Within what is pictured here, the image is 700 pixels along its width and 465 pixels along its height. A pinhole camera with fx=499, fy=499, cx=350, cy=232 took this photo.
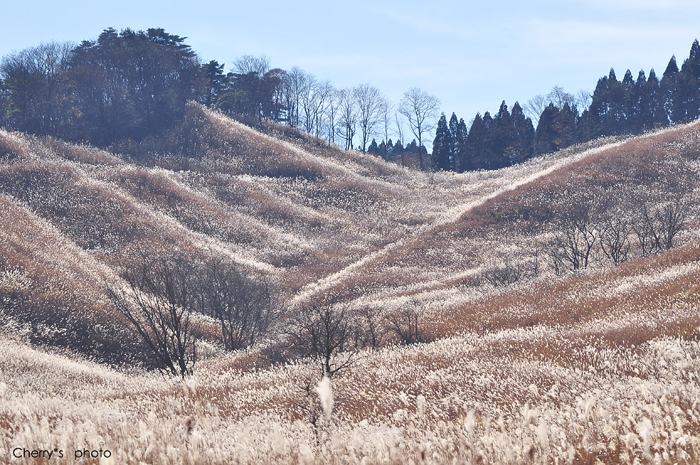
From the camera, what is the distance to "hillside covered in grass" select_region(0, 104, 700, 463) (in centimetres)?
452

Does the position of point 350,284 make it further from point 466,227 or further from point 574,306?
point 574,306

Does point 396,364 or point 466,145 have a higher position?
point 466,145

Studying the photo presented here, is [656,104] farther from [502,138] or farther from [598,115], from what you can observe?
[502,138]

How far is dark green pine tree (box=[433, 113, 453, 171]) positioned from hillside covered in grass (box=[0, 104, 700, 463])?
20.3 meters

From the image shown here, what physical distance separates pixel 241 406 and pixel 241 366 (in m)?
7.83

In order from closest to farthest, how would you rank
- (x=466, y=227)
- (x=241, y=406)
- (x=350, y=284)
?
(x=241, y=406)
(x=350, y=284)
(x=466, y=227)

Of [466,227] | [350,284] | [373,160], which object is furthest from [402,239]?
[373,160]

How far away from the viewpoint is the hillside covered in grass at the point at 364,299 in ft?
14.8

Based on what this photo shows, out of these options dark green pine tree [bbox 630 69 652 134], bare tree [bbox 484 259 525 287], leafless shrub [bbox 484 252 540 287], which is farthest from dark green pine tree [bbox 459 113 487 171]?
bare tree [bbox 484 259 525 287]

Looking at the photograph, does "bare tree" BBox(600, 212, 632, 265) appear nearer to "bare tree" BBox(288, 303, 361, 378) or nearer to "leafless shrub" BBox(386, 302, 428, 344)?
"leafless shrub" BBox(386, 302, 428, 344)

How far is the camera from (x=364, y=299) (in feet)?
90.8

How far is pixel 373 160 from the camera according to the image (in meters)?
74.6

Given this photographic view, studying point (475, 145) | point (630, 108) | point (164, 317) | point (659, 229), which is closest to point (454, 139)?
point (475, 145)

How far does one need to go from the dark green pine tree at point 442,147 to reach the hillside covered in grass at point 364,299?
2030cm
